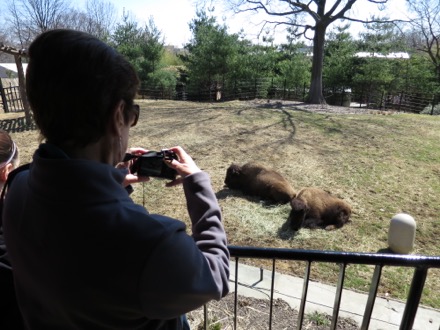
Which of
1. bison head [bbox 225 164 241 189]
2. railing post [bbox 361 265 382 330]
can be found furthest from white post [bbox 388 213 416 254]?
railing post [bbox 361 265 382 330]

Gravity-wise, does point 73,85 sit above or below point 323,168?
above

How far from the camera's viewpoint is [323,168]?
8266 millimetres

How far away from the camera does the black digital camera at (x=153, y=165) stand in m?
1.45

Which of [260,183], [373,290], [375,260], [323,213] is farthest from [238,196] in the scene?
[375,260]

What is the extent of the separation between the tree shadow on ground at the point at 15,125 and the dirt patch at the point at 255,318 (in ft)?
35.3

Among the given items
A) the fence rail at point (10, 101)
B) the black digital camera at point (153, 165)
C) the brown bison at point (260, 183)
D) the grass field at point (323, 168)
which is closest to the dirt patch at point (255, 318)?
the grass field at point (323, 168)

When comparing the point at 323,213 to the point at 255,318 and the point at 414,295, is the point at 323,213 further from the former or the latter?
the point at 414,295

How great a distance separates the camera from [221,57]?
23797 millimetres

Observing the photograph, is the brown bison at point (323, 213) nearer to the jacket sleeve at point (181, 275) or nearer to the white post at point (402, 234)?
the white post at point (402, 234)

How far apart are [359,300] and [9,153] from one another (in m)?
3.79

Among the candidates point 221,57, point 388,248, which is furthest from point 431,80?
point 388,248

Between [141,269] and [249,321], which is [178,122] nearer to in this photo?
[249,321]

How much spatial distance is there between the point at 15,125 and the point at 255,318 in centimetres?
1285

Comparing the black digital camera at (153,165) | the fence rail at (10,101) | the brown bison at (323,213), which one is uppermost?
the black digital camera at (153,165)
